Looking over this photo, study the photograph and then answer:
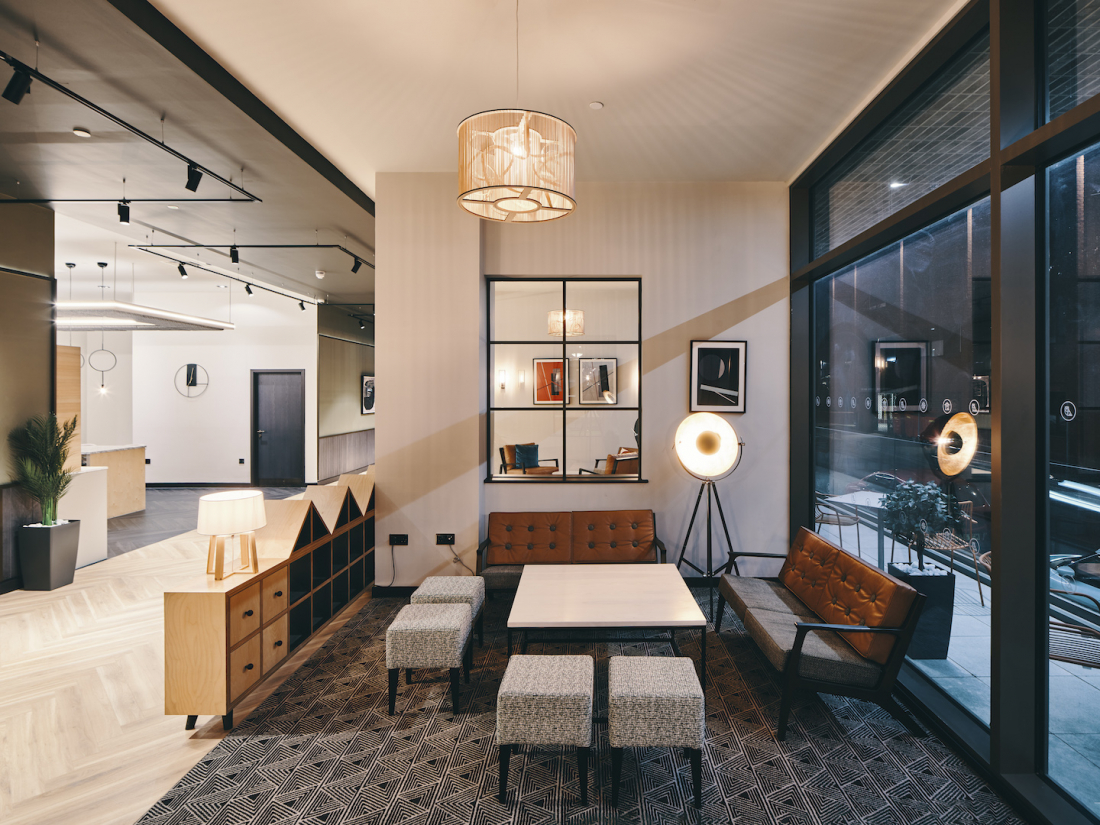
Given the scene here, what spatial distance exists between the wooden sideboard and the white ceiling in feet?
8.92

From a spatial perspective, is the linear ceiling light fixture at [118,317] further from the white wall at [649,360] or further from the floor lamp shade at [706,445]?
the floor lamp shade at [706,445]

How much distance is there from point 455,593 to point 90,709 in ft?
6.75

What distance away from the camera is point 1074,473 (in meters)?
2.02

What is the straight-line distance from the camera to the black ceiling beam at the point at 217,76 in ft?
8.52

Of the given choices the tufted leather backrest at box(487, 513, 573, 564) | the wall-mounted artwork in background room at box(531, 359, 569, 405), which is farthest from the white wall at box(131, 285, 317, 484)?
the tufted leather backrest at box(487, 513, 573, 564)

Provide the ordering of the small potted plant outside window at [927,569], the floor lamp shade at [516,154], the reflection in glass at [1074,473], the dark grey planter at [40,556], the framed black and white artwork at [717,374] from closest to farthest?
the reflection in glass at [1074,473] < the floor lamp shade at [516,154] < the small potted plant outside window at [927,569] < the framed black and white artwork at [717,374] < the dark grey planter at [40,556]

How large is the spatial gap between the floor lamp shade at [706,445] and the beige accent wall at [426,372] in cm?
173

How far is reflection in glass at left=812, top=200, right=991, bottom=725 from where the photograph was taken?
2.51 m

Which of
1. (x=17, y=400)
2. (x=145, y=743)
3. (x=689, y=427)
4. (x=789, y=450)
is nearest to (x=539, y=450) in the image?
(x=689, y=427)

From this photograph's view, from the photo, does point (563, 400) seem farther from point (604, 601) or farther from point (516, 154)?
point (516, 154)

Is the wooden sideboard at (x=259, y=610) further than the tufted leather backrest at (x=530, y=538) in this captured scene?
No

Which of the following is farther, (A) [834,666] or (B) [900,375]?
(B) [900,375]

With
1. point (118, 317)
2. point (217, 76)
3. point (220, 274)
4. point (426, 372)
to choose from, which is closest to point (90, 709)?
point (426, 372)

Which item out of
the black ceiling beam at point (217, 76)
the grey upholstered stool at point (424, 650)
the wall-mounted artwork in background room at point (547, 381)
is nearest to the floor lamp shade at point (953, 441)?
the grey upholstered stool at point (424, 650)
